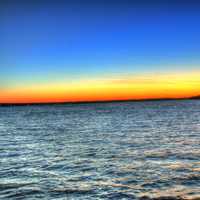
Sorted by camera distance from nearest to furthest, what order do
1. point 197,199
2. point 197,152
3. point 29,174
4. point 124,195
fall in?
point 197,199 → point 124,195 → point 29,174 → point 197,152

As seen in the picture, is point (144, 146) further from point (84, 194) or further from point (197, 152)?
point (84, 194)

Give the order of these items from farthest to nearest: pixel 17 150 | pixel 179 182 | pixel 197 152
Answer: pixel 17 150 < pixel 197 152 < pixel 179 182

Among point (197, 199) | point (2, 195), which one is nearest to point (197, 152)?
point (197, 199)

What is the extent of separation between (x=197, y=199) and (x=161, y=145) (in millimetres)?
14322

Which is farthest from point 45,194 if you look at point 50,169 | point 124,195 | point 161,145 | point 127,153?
point 161,145

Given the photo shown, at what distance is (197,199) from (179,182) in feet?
8.18

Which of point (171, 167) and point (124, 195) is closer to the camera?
point (124, 195)

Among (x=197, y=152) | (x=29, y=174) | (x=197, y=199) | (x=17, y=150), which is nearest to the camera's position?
(x=197, y=199)

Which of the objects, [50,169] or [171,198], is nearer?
[171,198]

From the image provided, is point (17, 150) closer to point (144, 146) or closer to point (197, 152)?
point (144, 146)

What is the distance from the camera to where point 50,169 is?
17.6m

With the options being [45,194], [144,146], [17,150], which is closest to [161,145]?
[144,146]

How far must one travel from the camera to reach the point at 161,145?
25.8 meters

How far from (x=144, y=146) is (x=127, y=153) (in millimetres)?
3653
